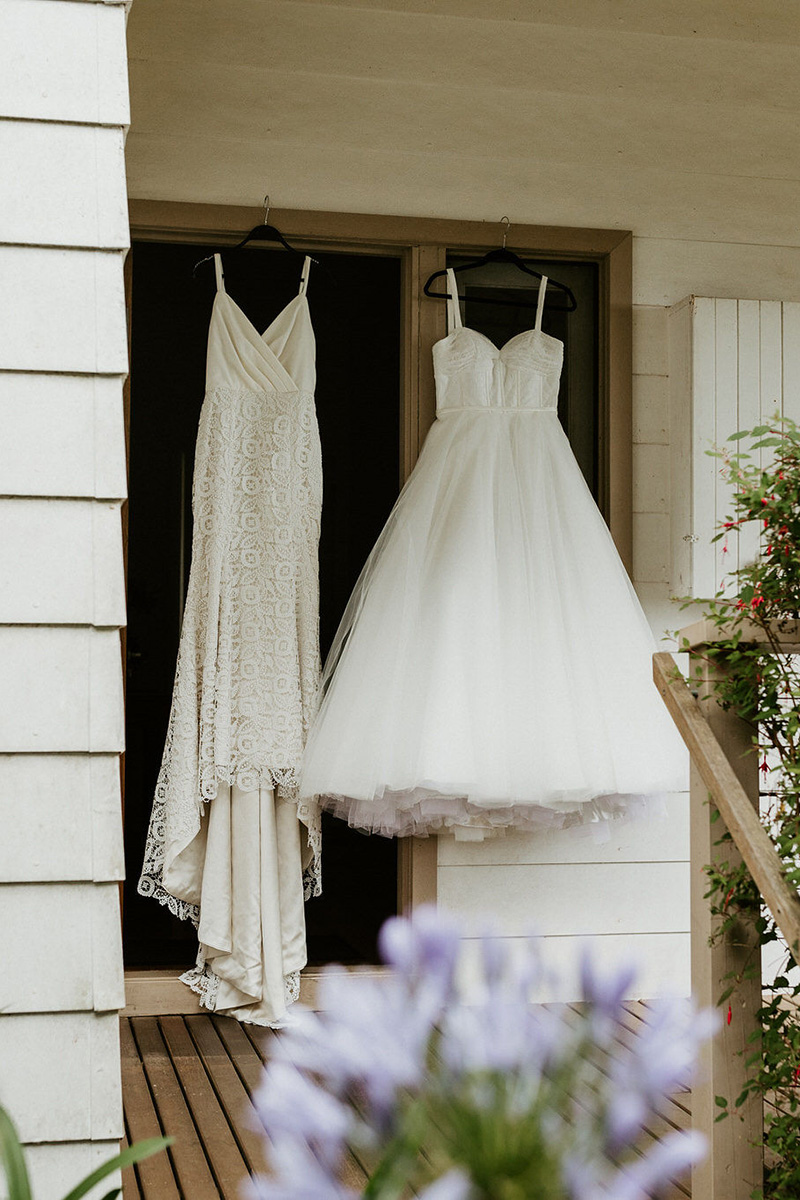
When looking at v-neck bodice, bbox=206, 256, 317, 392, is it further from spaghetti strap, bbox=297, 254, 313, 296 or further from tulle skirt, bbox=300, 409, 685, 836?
tulle skirt, bbox=300, 409, 685, 836

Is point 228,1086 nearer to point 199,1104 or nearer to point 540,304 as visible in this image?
point 199,1104

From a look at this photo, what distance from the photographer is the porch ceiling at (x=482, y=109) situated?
3473 mm

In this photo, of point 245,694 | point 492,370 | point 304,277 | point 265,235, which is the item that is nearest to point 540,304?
point 492,370

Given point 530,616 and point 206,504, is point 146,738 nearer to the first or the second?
point 206,504

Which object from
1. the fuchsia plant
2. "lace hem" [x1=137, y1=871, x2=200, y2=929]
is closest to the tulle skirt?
"lace hem" [x1=137, y1=871, x2=200, y2=929]

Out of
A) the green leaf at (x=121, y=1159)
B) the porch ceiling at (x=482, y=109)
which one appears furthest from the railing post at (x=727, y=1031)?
the porch ceiling at (x=482, y=109)

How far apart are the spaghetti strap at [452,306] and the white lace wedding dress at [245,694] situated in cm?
48

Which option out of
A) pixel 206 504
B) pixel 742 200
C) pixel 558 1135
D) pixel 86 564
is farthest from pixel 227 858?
pixel 558 1135

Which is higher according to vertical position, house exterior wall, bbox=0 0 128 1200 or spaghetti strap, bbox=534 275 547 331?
spaghetti strap, bbox=534 275 547 331

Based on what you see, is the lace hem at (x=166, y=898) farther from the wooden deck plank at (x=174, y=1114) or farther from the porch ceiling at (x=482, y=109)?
the porch ceiling at (x=482, y=109)

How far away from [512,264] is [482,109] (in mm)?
451

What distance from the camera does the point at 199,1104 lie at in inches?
105

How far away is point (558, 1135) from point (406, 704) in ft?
8.43

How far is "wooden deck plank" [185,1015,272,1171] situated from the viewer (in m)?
2.40
